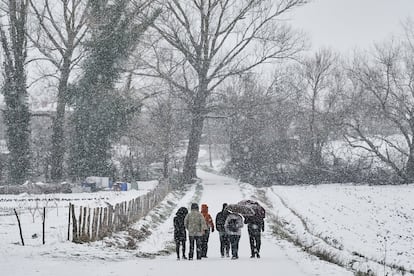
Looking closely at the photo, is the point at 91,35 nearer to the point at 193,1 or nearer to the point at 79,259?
the point at 193,1

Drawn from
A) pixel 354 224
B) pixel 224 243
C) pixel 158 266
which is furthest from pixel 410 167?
pixel 158 266

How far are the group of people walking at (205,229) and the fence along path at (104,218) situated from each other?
8.07 feet

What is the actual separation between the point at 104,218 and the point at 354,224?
476 inches

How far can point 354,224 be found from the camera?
23422 mm

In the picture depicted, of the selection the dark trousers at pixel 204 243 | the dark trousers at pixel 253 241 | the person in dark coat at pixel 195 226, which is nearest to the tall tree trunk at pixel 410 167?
the dark trousers at pixel 253 241

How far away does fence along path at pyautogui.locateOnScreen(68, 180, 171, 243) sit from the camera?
14.3 m

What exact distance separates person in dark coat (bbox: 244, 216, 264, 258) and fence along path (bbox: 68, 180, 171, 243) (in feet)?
14.0

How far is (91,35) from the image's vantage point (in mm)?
39562

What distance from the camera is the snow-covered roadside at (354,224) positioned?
1485 cm

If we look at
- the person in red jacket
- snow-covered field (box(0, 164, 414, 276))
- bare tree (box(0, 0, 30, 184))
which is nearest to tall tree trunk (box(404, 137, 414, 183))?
snow-covered field (box(0, 164, 414, 276))

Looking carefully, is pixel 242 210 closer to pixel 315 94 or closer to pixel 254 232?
pixel 254 232

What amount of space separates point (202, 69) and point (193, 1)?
223 inches

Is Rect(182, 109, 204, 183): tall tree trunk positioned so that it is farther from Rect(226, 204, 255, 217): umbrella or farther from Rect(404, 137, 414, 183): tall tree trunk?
Rect(226, 204, 255, 217): umbrella

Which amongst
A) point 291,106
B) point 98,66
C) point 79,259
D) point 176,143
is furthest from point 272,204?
point 291,106
